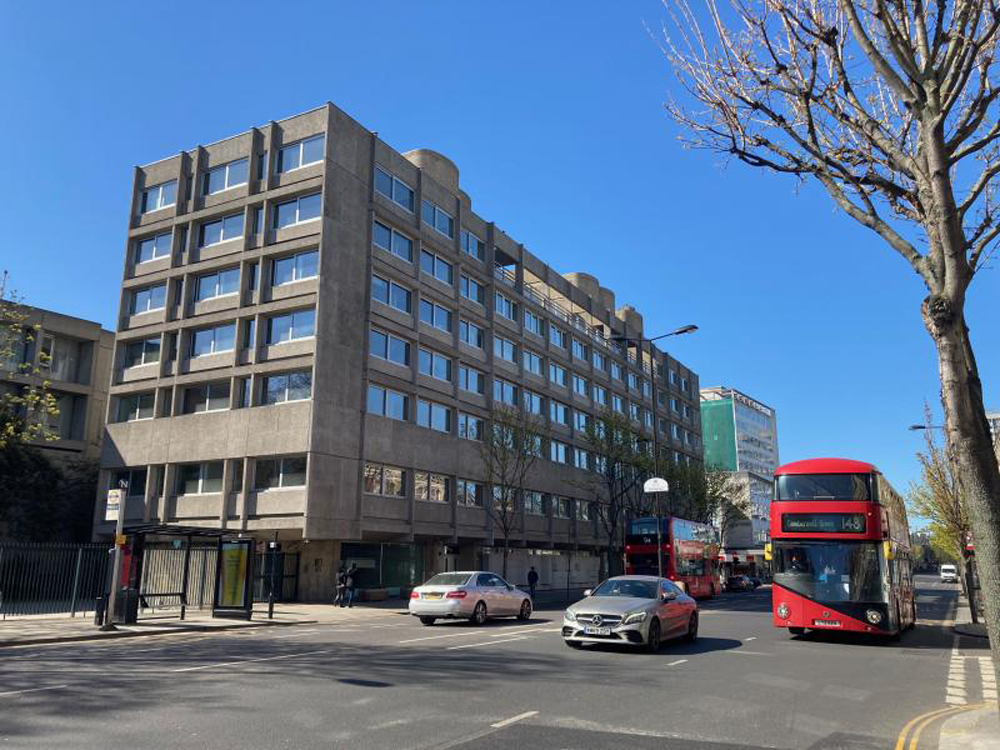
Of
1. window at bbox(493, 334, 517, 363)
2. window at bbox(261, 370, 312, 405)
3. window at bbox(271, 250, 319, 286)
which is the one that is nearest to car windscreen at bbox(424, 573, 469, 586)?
window at bbox(261, 370, 312, 405)

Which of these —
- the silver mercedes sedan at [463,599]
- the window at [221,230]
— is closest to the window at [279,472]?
the window at [221,230]

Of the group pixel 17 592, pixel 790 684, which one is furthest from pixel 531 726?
pixel 17 592

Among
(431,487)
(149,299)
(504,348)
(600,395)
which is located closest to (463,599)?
(431,487)

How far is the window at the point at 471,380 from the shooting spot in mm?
44375

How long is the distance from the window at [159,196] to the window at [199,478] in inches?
578

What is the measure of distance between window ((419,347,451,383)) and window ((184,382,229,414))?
392 inches

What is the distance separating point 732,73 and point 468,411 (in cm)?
3645

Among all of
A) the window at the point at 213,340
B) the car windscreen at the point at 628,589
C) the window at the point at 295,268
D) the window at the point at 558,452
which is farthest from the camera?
the window at the point at 558,452

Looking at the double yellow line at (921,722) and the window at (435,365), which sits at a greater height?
the window at (435,365)

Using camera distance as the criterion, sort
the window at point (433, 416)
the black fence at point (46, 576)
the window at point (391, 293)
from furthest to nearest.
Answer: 1. the window at point (433, 416)
2. the window at point (391, 293)
3. the black fence at point (46, 576)

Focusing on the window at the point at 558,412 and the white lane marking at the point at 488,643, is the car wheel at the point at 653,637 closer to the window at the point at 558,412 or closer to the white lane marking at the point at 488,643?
the white lane marking at the point at 488,643

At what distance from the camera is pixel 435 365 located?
42219 millimetres

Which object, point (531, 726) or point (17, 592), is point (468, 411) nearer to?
point (17, 592)

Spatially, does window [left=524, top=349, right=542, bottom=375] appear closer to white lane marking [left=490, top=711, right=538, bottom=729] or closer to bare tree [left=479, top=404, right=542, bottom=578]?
bare tree [left=479, top=404, right=542, bottom=578]
